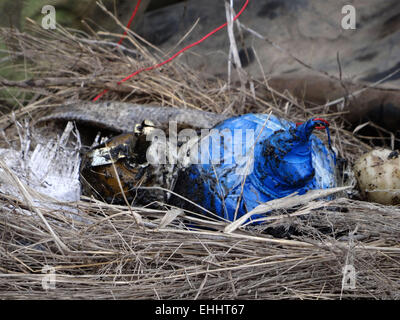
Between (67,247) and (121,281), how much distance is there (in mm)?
238

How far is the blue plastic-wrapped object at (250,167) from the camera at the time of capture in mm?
1561

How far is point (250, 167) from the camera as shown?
166cm

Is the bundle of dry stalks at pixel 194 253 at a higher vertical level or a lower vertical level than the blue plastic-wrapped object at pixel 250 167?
lower

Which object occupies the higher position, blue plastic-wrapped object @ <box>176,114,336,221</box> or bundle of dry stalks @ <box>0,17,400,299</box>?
blue plastic-wrapped object @ <box>176,114,336,221</box>

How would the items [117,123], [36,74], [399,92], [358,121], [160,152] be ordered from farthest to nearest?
1. [36,74]
2. [358,121]
3. [399,92]
4. [117,123]
5. [160,152]

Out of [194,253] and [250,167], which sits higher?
[250,167]

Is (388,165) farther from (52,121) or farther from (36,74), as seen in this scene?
(36,74)

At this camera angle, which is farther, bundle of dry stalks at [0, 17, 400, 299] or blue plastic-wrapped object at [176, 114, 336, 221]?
blue plastic-wrapped object at [176, 114, 336, 221]

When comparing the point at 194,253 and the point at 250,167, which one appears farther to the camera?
the point at 250,167

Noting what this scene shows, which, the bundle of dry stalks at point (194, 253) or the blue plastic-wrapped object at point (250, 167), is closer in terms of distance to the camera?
the bundle of dry stalks at point (194, 253)

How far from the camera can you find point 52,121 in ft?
7.32

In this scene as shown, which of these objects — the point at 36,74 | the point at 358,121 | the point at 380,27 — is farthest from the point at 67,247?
the point at 380,27

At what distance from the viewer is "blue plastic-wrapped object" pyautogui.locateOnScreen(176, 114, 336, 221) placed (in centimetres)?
156

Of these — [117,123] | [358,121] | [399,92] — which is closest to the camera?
[117,123]
